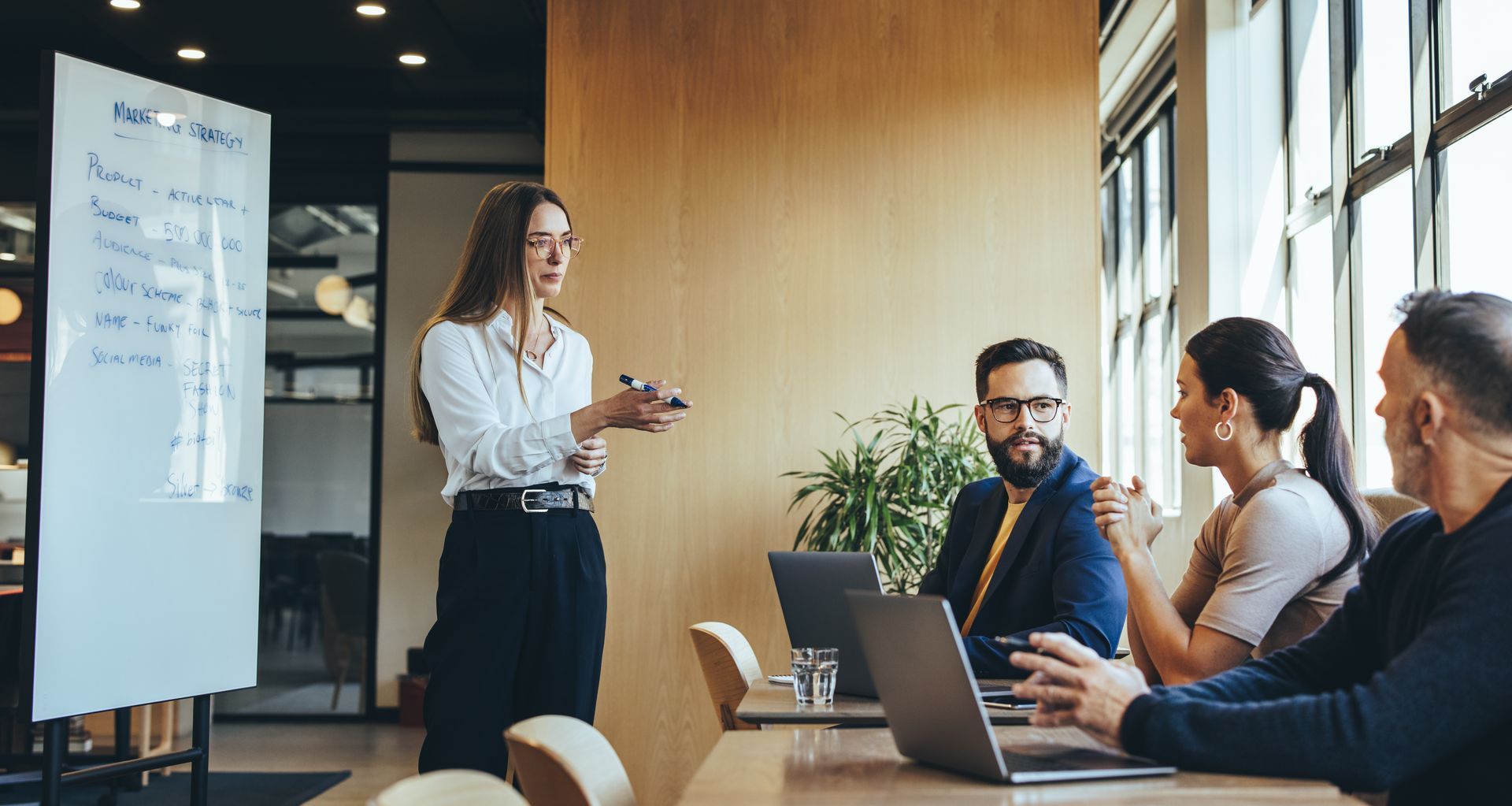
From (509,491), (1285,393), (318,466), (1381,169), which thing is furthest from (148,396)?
(318,466)

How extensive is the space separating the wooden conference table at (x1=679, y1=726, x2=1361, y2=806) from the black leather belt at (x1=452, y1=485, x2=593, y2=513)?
1.06 meters

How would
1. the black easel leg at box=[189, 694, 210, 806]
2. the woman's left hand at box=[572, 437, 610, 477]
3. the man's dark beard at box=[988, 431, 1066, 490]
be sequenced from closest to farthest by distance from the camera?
the woman's left hand at box=[572, 437, 610, 477] → the man's dark beard at box=[988, 431, 1066, 490] → the black easel leg at box=[189, 694, 210, 806]

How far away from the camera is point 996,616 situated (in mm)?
2742

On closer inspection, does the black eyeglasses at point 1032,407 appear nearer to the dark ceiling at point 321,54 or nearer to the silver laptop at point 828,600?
the silver laptop at point 828,600

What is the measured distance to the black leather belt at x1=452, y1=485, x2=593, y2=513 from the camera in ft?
8.30

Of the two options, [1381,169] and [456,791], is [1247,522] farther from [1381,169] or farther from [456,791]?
[1381,169]

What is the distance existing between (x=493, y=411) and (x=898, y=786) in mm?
1469

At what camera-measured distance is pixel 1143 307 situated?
25.5ft

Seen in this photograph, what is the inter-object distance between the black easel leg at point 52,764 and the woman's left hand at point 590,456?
1535mm

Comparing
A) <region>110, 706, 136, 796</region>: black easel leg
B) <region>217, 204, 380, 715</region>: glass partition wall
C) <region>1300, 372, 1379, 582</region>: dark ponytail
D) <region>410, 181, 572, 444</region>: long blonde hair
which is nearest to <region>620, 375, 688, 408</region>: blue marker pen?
<region>410, 181, 572, 444</region>: long blonde hair

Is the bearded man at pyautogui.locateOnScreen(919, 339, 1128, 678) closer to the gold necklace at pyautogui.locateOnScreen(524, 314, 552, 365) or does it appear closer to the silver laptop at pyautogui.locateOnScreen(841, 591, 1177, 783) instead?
the silver laptop at pyautogui.locateOnScreen(841, 591, 1177, 783)

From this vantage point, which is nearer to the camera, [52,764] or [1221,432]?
[1221,432]

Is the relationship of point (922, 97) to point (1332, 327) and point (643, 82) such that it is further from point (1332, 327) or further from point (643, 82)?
point (1332, 327)

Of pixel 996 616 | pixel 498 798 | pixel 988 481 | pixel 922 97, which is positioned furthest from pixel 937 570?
pixel 922 97
